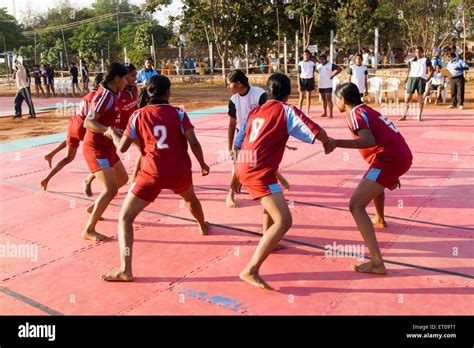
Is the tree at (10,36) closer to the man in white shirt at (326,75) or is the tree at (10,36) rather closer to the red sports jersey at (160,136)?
the man in white shirt at (326,75)

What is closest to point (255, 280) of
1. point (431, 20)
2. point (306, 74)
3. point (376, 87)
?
point (306, 74)

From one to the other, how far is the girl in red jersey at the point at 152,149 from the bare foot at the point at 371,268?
6.01 feet

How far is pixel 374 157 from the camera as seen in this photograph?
14.8ft

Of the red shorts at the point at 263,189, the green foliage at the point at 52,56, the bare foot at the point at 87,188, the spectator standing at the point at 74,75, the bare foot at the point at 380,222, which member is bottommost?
the bare foot at the point at 380,222

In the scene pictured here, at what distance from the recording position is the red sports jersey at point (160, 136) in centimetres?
406

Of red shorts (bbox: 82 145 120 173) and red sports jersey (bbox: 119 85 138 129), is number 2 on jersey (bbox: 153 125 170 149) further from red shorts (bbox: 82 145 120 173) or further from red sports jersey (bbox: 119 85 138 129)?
red sports jersey (bbox: 119 85 138 129)

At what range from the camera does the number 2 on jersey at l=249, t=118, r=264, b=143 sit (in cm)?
388

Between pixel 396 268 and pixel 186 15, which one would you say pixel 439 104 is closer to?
pixel 396 268

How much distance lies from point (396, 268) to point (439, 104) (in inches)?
541

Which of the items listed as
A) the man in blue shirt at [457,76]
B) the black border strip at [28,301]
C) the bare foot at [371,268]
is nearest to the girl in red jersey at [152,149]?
the black border strip at [28,301]

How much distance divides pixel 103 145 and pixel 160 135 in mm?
1404
